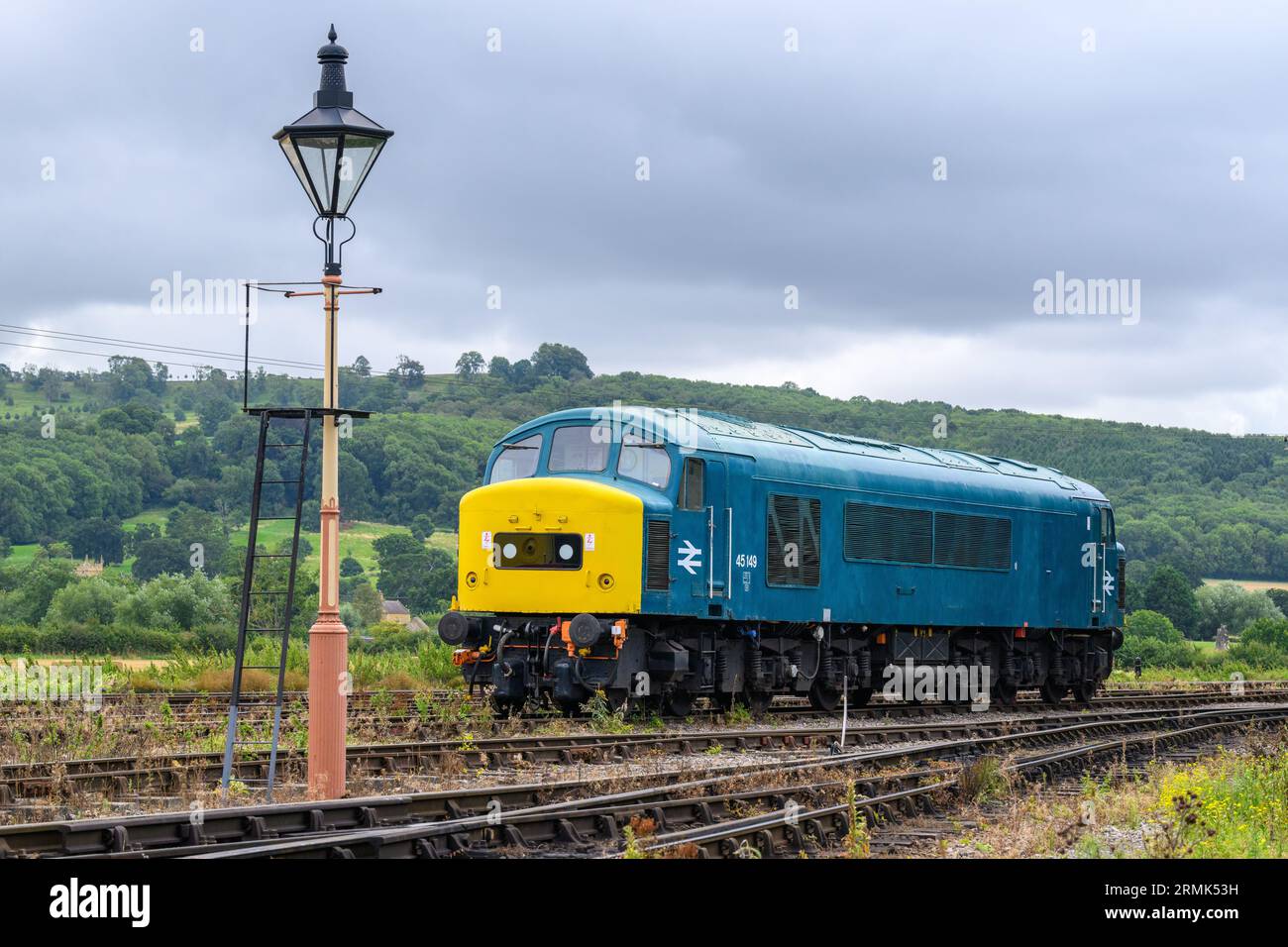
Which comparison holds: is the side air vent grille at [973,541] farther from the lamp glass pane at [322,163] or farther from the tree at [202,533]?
the tree at [202,533]

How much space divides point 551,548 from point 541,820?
390 inches

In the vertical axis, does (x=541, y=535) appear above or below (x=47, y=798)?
above

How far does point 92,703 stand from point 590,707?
266 inches

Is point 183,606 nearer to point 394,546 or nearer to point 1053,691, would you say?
point 1053,691

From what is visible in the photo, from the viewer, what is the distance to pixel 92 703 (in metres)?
21.6

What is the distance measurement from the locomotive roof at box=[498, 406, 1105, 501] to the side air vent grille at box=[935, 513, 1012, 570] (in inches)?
27.3

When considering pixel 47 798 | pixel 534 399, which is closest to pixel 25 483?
pixel 534 399

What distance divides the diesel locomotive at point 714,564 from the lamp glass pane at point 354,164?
8302 millimetres

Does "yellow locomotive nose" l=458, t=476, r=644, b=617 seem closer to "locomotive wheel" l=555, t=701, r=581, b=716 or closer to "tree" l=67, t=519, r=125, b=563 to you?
"locomotive wheel" l=555, t=701, r=581, b=716

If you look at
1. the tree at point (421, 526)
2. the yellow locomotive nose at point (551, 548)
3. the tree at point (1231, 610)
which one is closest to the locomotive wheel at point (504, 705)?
the yellow locomotive nose at point (551, 548)

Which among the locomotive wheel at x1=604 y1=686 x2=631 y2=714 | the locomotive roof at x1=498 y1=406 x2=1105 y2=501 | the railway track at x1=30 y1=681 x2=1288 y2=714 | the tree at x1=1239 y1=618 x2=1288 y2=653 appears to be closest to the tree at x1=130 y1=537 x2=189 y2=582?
the tree at x1=1239 y1=618 x2=1288 y2=653

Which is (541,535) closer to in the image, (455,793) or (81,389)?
(455,793)

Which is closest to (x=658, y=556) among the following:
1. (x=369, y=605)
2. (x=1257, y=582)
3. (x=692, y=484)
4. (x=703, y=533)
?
(x=703, y=533)
